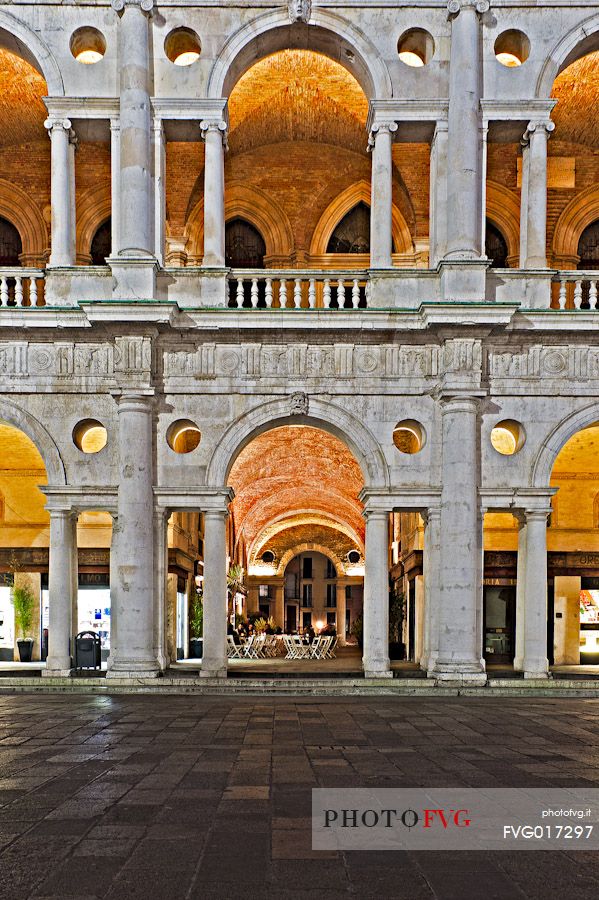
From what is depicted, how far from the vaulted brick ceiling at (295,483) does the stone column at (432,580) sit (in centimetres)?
1116

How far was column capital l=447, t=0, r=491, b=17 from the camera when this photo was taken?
1888 cm

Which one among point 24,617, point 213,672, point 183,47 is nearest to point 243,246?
point 183,47

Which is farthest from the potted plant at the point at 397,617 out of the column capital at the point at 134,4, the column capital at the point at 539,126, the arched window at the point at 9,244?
the column capital at the point at 134,4

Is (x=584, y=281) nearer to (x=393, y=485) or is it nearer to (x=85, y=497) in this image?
(x=393, y=485)

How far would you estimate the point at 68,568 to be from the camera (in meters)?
18.7

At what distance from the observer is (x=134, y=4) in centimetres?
1883

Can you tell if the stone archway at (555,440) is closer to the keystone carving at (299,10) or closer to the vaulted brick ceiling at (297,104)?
the vaulted brick ceiling at (297,104)

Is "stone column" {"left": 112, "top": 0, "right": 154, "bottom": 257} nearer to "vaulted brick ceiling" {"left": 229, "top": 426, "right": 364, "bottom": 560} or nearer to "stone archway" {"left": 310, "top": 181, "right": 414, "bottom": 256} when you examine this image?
"stone archway" {"left": 310, "top": 181, "right": 414, "bottom": 256}

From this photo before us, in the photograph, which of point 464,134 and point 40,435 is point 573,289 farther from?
point 40,435

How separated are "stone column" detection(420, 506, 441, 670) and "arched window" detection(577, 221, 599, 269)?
9.77m

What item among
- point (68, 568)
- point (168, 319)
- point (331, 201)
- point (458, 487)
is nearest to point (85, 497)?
point (68, 568)

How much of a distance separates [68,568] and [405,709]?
8.08 metres

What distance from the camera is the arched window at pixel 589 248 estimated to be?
2412 centimetres

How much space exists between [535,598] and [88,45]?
52.8 feet
